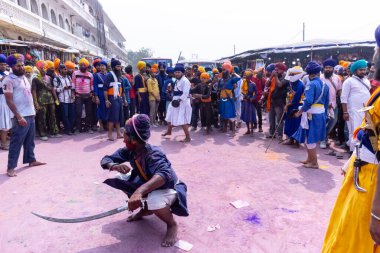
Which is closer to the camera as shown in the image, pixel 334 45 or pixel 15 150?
pixel 15 150

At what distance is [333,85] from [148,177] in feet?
16.6

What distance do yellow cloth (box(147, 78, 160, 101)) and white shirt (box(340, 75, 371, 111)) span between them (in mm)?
5183

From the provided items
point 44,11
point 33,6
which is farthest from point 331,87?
point 44,11

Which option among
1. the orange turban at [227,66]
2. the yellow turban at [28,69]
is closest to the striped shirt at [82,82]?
the yellow turban at [28,69]

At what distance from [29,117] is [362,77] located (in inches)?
221

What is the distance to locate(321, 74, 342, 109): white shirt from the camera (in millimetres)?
6296

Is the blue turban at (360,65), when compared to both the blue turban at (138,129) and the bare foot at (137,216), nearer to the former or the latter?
the blue turban at (138,129)

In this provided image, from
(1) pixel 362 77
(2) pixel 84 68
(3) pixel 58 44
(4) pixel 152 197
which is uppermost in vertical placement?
(3) pixel 58 44

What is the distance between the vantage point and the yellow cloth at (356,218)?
157 cm

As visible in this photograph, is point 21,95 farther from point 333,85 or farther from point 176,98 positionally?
point 333,85

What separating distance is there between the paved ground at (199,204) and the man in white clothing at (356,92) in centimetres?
93

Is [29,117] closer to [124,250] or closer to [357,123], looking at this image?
[124,250]

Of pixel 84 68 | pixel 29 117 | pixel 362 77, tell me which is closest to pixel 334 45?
pixel 362 77

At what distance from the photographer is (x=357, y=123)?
5.14m
